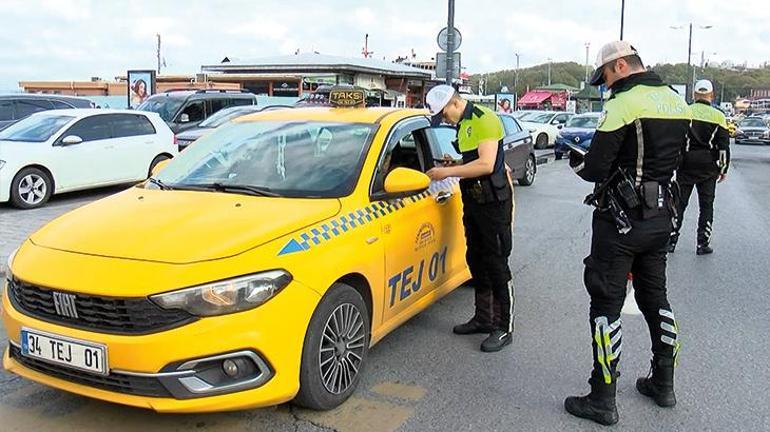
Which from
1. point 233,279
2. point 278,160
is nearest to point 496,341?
point 278,160

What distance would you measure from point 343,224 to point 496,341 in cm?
154

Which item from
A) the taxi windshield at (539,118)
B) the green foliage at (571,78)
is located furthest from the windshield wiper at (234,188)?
the green foliage at (571,78)

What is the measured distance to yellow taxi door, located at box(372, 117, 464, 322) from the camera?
4105mm

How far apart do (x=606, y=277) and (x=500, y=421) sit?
0.93 metres

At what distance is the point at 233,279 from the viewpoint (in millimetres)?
3078

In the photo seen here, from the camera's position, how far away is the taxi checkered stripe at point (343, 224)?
11.0ft

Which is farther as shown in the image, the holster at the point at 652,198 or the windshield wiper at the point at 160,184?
the windshield wiper at the point at 160,184

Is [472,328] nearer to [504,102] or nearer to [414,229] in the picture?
[414,229]

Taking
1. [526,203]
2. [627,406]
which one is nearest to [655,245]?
[627,406]

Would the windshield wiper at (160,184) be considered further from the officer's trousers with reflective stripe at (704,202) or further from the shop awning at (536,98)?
the shop awning at (536,98)

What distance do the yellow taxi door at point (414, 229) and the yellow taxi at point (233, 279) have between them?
15mm

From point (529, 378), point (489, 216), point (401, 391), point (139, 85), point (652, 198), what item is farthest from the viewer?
point (139, 85)

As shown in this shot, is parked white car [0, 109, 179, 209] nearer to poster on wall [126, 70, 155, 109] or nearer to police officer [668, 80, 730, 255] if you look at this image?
police officer [668, 80, 730, 255]

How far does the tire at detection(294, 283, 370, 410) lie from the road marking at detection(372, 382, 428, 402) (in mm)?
169
